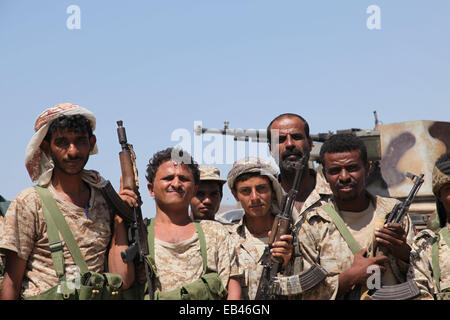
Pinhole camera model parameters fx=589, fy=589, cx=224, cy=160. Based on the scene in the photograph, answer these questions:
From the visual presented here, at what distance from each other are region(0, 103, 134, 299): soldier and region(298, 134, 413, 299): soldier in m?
1.52

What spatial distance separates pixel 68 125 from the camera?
14.7 feet

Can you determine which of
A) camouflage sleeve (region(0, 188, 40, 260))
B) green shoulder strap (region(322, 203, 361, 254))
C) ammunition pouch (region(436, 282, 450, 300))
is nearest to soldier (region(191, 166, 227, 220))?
green shoulder strap (region(322, 203, 361, 254))

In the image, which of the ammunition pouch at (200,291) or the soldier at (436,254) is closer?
the ammunition pouch at (200,291)

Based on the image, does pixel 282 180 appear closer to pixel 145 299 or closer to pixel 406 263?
pixel 406 263

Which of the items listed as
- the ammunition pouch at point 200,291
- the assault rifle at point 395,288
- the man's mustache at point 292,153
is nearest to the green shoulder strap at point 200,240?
the ammunition pouch at point 200,291

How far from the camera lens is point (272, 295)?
4.64 m

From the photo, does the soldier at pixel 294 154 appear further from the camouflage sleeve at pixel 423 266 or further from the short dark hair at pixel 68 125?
the short dark hair at pixel 68 125

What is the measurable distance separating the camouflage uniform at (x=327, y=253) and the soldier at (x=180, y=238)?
620 mm

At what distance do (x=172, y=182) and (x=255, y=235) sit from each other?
0.87 meters

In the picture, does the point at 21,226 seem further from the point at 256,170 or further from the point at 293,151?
the point at 293,151

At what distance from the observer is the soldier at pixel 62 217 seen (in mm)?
4176

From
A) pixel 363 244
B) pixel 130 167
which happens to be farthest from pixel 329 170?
pixel 130 167

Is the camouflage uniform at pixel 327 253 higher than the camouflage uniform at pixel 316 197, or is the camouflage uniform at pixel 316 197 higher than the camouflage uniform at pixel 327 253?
the camouflage uniform at pixel 316 197

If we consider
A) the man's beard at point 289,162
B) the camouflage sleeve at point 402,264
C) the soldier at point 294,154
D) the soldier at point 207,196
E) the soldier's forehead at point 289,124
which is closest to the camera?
the camouflage sleeve at point 402,264
